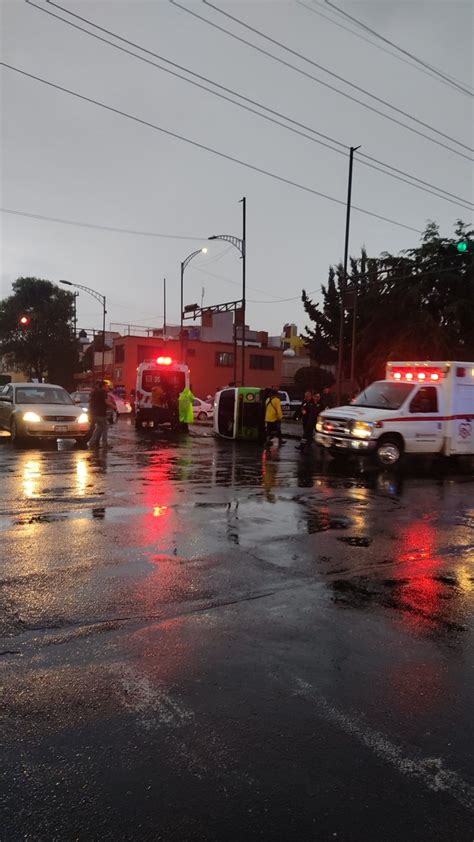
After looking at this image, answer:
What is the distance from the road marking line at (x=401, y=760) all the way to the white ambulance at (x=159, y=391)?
74.8ft

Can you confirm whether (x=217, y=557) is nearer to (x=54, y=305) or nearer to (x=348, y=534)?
(x=348, y=534)

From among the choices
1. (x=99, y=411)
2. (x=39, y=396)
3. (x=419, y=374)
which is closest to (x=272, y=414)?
(x=419, y=374)

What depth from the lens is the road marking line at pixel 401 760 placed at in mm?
2652

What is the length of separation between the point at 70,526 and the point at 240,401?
1389 centimetres

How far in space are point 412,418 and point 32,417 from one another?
9.90 metres

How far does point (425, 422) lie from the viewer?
15.2 m

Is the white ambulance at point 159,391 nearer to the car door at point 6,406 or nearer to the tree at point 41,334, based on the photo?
the car door at point 6,406

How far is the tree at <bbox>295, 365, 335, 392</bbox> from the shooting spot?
5781cm

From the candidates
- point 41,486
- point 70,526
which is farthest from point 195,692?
point 41,486

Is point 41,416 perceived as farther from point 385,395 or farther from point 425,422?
point 425,422

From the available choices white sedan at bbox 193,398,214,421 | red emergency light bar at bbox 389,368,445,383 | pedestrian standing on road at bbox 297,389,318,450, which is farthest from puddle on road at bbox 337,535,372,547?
white sedan at bbox 193,398,214,421

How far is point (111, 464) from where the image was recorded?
1373 cm

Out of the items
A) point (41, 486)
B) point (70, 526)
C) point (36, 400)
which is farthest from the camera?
point (36, 400)

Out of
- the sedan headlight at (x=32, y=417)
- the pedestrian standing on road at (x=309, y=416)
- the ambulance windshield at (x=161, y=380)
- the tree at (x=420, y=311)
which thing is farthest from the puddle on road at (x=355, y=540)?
the tree at (x=420, y=311)
